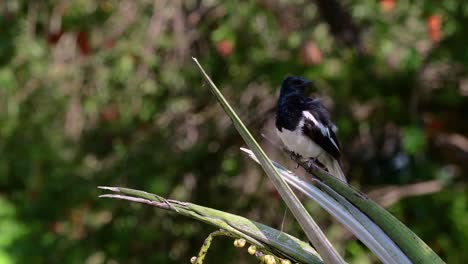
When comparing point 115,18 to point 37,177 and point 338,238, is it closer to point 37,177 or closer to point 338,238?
point 37,177

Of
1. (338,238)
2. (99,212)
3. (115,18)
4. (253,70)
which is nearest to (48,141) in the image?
(99,212)

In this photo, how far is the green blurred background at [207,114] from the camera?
13.5 ft

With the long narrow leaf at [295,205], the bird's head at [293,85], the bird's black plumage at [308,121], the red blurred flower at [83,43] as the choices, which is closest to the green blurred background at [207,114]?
the red blurred flower at [83,43]

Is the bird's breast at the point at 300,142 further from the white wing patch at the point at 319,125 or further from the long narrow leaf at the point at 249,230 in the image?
the long narrow leaf at the point at 249,230

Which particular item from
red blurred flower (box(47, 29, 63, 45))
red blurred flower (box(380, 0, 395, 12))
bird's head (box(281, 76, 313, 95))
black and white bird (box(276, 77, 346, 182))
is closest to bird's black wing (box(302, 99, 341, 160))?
black and white bird (box(276, 77, 346, 182))

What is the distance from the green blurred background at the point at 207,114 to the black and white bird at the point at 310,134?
1144 millimetres

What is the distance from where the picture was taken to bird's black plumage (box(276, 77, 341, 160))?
107 inches

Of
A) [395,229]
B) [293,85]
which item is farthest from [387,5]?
[395,229]

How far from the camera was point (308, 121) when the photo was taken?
8.99 ft

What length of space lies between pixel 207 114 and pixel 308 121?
2.20 metres

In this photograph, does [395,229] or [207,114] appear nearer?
[395,229]

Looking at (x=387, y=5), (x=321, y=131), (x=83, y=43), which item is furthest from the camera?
(x=83, y=43)

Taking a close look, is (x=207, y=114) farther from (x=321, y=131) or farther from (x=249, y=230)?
(x=249, y=230)

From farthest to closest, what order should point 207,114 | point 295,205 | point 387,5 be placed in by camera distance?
point 207,114, point 387,5, point 295,205
